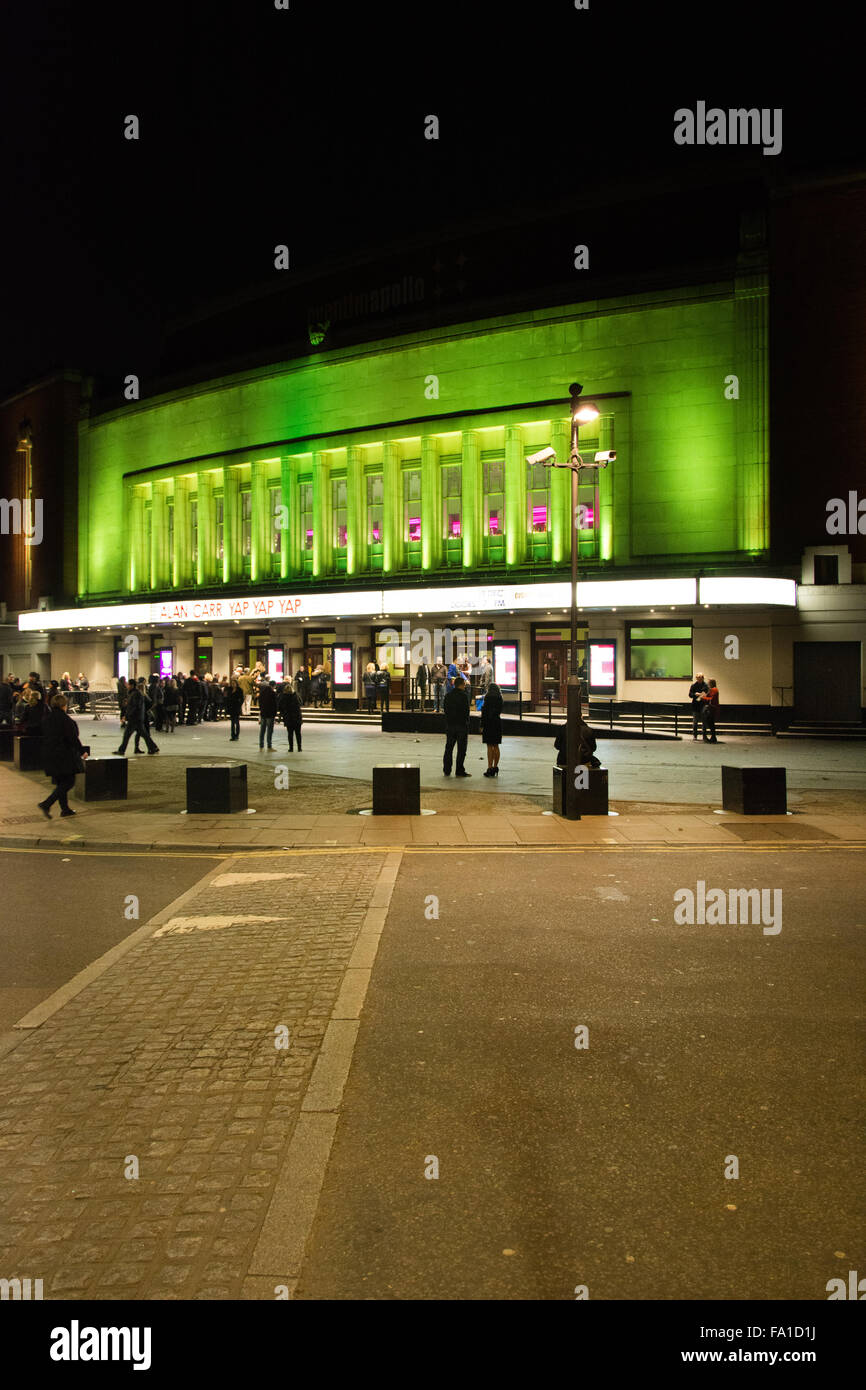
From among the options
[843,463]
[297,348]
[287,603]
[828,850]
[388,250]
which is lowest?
[828,850]

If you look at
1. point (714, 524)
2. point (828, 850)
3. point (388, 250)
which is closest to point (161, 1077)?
point (828, 850)

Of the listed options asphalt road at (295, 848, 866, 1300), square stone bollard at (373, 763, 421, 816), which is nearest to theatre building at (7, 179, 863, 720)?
square stone bollard at (373, 763, 421, 816)

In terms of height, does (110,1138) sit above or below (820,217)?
below

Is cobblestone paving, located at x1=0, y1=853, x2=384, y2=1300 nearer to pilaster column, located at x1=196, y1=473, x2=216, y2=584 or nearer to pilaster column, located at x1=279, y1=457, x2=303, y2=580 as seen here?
pilaster column, located at x1=279, y1=457, x2=303, y2=580

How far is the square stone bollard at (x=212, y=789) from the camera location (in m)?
14.4

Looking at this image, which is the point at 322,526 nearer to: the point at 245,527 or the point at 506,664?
the point at 245,527

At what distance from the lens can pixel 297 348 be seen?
44812 mm

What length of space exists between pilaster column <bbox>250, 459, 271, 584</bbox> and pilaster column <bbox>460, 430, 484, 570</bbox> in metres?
11.5

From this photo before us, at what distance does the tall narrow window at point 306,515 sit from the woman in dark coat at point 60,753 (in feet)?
104

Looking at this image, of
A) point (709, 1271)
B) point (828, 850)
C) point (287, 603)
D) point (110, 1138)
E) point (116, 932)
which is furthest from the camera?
point (287, 603)

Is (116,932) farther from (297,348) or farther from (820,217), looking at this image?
(297,348)

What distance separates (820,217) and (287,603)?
83.6 ft

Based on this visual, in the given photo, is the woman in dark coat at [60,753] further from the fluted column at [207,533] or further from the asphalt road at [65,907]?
the fluted column at [207,533]

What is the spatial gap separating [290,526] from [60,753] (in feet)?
105
